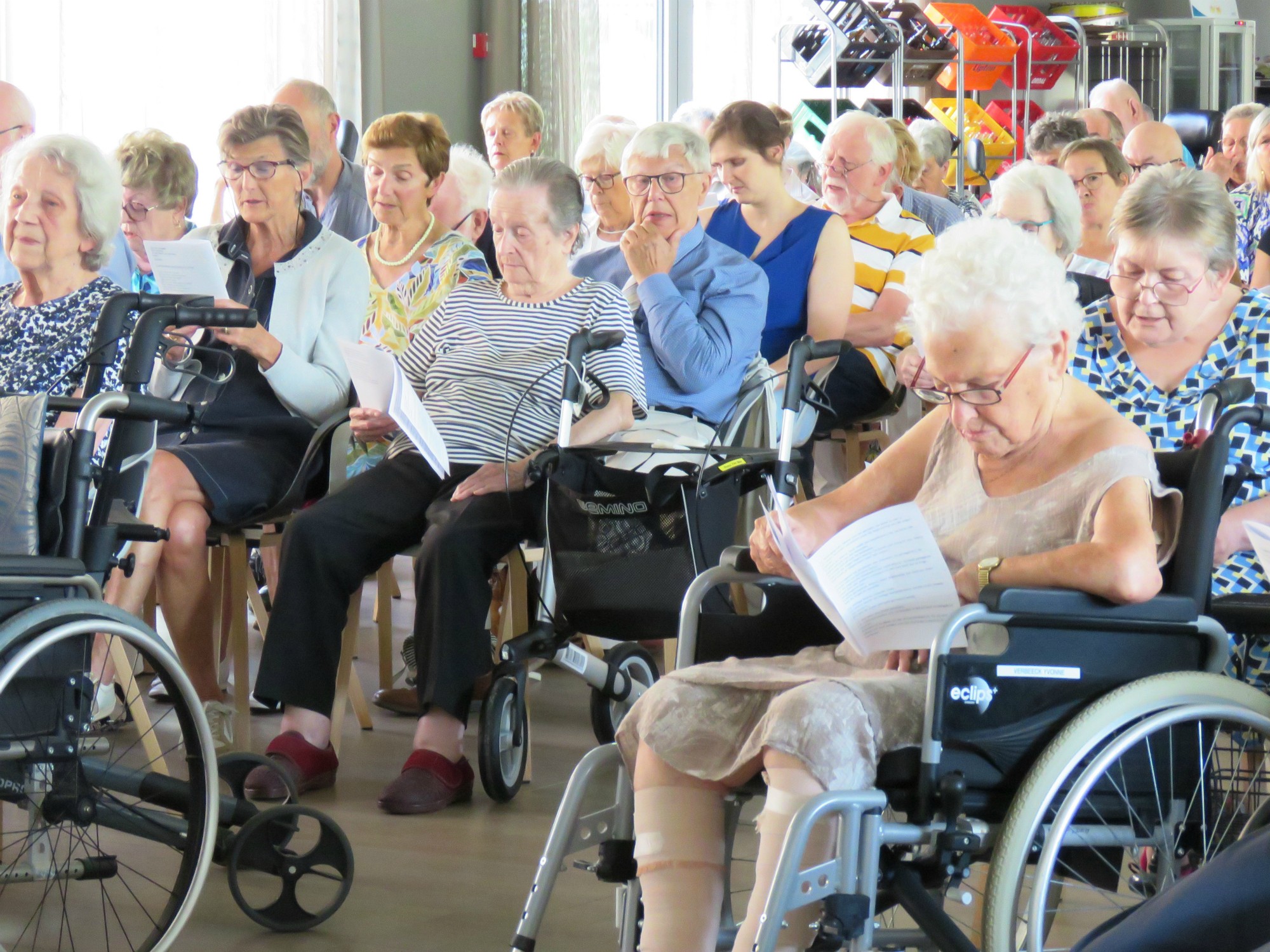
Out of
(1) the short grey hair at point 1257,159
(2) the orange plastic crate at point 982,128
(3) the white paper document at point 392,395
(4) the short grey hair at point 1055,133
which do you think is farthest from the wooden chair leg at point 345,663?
(2) the orange plastic crate at point 982,128

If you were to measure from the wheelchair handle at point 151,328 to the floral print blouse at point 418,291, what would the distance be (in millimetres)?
1295

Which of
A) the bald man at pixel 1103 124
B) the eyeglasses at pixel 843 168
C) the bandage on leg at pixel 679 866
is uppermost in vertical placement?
the bald man at pixel 1103 124

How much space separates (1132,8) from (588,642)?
1084 cm

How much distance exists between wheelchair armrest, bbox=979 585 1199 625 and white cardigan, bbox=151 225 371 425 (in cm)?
190

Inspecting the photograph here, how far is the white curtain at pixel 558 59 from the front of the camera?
7781mm

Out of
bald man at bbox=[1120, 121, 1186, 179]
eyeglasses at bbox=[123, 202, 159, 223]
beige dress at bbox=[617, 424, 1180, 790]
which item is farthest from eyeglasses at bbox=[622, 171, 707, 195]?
bald man at bbox=[1120, 121, 1186, 179]

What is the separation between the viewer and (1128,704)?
5.43 feet

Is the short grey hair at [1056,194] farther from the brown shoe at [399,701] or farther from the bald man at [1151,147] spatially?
the bald man at [1151,147]

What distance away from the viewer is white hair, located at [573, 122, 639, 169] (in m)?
4.24

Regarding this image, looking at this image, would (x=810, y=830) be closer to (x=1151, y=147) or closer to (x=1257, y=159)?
(x=1257, y=159)

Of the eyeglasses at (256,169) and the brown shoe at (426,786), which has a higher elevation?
the eyeglasses at (256,169)

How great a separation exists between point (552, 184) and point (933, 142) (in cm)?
382

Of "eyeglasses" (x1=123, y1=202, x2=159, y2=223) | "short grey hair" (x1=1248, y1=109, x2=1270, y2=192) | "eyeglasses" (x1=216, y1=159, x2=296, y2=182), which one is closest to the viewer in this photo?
"eyeglasses" (x1=216, y1=159, x2=296, y2=182)

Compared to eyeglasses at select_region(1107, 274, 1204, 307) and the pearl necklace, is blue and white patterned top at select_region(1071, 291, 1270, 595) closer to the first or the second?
eyeglasses at select_region(1107, 274, 1204, 307)
